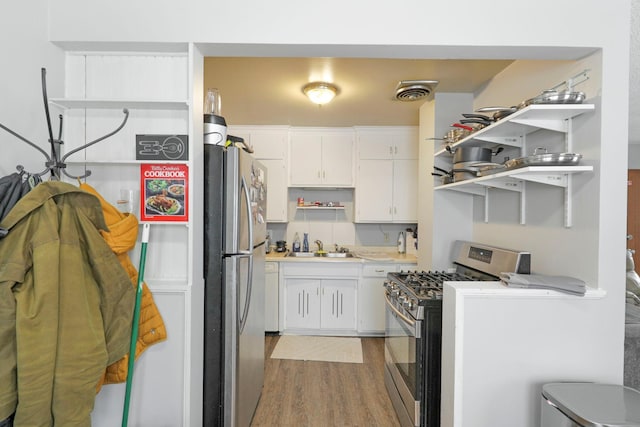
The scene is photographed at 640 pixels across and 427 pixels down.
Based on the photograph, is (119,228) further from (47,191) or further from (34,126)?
(34,126)

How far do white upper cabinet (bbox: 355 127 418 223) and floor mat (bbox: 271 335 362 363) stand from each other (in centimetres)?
144

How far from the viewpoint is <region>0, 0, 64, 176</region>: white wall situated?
1.29 meters

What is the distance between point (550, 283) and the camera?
144 cm

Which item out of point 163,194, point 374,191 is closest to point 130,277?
point 163,194

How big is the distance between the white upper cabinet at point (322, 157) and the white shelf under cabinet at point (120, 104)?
2370 millimetres

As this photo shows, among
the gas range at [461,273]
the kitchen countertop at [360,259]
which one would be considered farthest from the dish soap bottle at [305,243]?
the gas range at [461,273]

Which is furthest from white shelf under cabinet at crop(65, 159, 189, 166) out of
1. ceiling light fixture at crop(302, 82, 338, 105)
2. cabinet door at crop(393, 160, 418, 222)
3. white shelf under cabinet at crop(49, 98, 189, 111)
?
cabinet door at crop(393, 160, 418, 222)

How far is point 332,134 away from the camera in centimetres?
395

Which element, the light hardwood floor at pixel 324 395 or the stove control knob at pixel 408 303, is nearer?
the stove control knob at pixel 408 303

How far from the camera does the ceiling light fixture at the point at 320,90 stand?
2600 mm

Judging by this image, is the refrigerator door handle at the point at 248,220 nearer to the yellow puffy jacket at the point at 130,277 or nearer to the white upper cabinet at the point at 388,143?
the yellow puffy jacket at the point at 130,277

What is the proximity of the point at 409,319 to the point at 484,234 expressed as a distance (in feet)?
3.52

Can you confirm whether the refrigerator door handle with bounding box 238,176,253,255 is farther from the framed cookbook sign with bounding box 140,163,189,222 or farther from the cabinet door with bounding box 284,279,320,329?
the cabinet door with bounding box 284,279,320,329

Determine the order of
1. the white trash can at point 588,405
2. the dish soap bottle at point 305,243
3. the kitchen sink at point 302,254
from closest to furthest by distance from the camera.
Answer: the white trash can at point 588,405, the kitchen sink at point 302,254, the dish soap bottle at point 305,243
